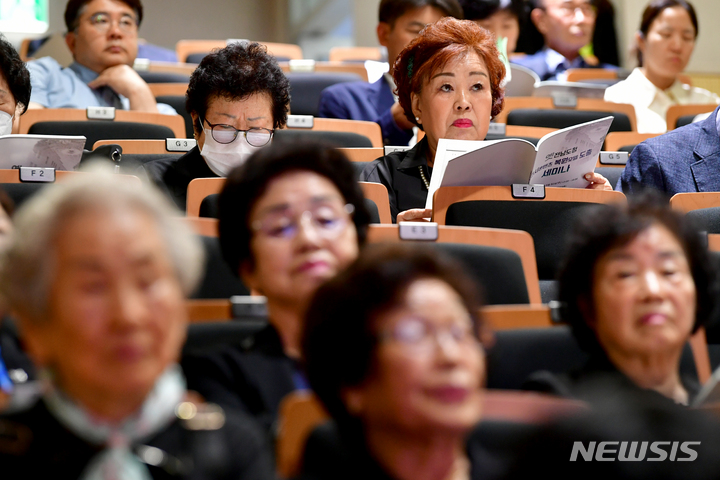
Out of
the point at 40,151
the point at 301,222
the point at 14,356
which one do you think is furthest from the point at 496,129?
the point at 14,356

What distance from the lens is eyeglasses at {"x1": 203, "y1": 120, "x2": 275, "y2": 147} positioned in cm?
227

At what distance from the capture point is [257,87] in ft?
7.61

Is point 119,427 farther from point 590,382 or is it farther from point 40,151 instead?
A: point 40,151

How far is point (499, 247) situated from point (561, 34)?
3.51 metres

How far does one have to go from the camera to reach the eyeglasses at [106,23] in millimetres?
3512

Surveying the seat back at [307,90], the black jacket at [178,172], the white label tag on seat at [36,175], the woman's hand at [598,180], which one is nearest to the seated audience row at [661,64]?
the seat back at [307,90]

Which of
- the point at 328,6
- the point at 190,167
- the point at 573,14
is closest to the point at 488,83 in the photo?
the point at 190,167

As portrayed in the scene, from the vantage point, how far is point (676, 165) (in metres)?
2.43

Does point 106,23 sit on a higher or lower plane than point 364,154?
higher

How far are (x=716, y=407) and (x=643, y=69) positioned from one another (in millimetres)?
3252

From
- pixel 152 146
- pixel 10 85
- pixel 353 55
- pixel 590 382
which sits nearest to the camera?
pixel 590 382

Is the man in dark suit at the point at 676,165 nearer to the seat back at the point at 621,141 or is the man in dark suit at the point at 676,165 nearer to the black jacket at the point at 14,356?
the seat back at the point at 621,141

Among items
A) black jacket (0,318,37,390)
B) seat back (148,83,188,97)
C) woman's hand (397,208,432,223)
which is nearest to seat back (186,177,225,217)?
woman's hand (397,208,432,223)

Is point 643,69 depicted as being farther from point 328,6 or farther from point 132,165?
point 328,6
